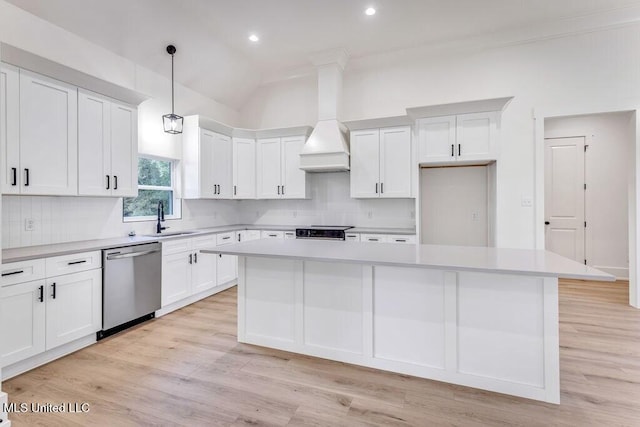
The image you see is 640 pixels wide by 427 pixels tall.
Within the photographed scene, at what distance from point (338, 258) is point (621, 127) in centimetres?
603

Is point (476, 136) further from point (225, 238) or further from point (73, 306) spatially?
point (73, 306)

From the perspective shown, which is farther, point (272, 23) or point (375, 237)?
point (375, 237)

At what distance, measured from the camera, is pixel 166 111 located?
4.27 metres

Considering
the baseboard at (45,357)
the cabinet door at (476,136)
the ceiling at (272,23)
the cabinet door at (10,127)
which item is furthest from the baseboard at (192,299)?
the cabinet door at (476,136)

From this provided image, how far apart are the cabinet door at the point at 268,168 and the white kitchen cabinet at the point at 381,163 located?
4.30 feet

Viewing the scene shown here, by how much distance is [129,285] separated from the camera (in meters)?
3.15

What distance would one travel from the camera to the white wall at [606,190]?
5.14 m

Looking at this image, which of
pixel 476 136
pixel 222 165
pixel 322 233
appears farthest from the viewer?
pixel 222 165

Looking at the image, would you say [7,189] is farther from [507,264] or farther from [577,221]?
[577,221]

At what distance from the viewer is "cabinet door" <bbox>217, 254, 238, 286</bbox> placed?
4.52m

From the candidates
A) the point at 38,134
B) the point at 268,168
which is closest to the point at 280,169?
the point at 268,168

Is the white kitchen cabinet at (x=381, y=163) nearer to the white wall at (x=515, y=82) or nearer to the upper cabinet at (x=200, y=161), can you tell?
the white wall at (x=515, y=82)

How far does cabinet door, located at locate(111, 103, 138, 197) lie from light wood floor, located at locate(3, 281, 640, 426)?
1.59 m

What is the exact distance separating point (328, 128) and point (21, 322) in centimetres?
396
